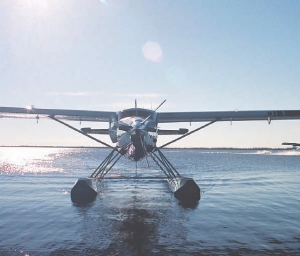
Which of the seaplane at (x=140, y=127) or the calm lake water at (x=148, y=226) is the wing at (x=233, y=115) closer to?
the seaplane at (x=140, y=127)

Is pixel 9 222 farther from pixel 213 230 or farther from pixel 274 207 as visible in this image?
pixel 274 207

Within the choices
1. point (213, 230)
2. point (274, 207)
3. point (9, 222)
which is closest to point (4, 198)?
point (9, 222)

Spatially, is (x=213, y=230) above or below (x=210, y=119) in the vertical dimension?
below

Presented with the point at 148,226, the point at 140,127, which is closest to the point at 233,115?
the point at 140,127

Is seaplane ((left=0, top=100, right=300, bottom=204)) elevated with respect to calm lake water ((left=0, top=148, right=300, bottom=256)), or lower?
elevated

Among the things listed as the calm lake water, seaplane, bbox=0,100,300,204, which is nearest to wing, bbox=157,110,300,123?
seaplane, bbox=0,100,300,204

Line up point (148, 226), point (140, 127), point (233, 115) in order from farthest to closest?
point (233, 115) → point (140, 127) → point (148, 226)

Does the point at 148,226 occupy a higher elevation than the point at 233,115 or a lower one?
lower

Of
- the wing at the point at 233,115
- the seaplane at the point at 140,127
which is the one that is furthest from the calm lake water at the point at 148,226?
the wing at the point at 233,115

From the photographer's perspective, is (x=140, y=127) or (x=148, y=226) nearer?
(x=148, y=226)

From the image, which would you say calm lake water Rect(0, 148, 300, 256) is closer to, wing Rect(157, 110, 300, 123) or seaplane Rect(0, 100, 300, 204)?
seaplane Rect(0, 100, 300, 204)

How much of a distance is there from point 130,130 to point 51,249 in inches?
184

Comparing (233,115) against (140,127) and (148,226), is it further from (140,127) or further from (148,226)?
(148,226)

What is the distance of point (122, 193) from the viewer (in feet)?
46.2
